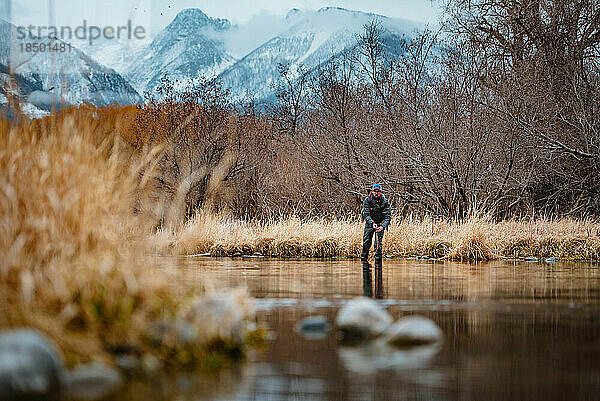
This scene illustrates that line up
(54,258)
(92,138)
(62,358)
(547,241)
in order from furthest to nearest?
(547,241) → (92,138) → (54,258) → (62,358)

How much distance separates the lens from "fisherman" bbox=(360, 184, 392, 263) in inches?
813

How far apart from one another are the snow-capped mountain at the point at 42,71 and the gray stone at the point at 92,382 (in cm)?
373

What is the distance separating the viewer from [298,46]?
161 metres

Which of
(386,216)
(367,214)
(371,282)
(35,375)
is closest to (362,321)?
(35,375)

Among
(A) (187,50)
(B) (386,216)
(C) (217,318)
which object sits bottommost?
(C) (217,318)

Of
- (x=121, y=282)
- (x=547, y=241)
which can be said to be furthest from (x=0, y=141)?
(x=547, y=241)

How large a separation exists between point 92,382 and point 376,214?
15758mm

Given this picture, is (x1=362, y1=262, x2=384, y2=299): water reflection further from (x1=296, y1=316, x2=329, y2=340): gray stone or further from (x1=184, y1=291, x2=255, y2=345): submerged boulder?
(x1=184, y1=291, x2=255, y2=345): submerged boulder

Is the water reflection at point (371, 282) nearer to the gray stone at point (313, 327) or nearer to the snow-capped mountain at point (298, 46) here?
the gray stone at point (313, 327)

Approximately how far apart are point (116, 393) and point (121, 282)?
5.18 feet

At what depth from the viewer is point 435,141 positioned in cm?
3003

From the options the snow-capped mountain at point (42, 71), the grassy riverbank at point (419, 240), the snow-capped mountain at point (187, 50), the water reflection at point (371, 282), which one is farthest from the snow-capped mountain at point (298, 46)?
the snow-capped mountain at point (42, 71)

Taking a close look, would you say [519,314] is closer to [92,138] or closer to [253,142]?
[92,138]

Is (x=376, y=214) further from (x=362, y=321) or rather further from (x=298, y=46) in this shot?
(x=298, y=46)
